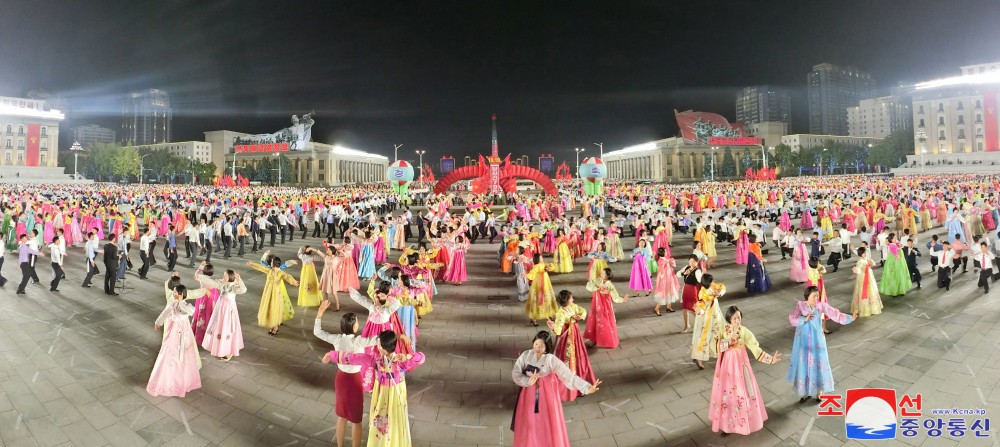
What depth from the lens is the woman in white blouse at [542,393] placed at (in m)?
4.11

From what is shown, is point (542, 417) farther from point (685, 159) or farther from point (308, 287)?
point (685, 159)

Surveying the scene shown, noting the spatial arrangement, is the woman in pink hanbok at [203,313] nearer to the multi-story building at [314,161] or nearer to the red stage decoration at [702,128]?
the multi-story building at [314,161]

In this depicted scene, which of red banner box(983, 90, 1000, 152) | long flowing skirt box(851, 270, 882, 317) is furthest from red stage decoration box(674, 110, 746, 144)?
long flowing skirt box(851, 270, 882, 317)

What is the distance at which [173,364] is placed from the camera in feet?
19.0

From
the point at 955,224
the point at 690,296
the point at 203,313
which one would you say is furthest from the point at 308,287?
the point at 955,224

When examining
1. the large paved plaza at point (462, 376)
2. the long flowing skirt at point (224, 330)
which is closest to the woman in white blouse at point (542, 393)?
the large paved plaza at point (462, 376)

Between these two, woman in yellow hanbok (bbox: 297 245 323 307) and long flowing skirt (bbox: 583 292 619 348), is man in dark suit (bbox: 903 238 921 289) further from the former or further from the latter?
woman in yellow hanbok (bbox: 297 245 323 307)

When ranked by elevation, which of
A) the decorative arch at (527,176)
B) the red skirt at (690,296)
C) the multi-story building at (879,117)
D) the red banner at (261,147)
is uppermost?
the multi-story building at (879,117)

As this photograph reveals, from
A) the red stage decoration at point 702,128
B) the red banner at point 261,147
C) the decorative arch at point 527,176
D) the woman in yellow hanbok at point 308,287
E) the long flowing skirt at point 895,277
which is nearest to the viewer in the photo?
the woman in yellow hanbok at point 308,287

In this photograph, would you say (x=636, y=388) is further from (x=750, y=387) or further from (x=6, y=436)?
(x=6, y=436)

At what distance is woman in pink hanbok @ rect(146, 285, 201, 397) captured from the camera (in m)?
5.76

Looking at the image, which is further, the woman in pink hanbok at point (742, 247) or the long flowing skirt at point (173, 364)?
the woman in pink hanbok at point (742, 247)

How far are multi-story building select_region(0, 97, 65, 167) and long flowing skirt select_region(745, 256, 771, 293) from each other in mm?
97221

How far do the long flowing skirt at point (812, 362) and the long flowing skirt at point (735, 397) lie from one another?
99 cm
